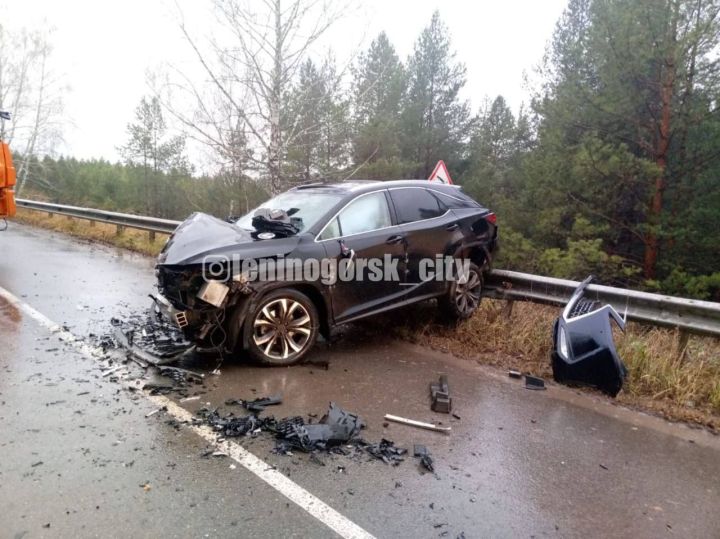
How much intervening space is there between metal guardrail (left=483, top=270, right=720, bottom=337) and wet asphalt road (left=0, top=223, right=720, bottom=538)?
136cm

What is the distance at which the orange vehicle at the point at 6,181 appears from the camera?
9086mm

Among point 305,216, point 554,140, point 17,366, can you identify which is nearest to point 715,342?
point 305,216

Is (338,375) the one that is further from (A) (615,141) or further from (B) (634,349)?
(A) (615,141)

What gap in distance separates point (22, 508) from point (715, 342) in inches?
280

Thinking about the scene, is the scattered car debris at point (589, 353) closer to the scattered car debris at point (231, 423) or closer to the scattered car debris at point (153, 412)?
the scattered car debris at point (231, 423)

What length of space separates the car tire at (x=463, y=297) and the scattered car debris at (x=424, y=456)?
285 cm

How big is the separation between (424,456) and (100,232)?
42.9 ft

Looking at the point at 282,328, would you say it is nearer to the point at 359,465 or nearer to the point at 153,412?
the point at 153,412

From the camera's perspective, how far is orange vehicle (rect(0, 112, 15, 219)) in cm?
909

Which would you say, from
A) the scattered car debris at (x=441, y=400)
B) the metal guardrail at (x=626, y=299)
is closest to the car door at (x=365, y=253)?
the scattered car debris at (x=441, y=400)

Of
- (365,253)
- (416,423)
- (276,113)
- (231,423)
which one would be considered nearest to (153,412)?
(231,423)

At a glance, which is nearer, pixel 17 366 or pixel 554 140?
pixel 17 366

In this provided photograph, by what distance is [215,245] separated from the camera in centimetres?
451

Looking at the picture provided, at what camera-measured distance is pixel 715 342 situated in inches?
232
